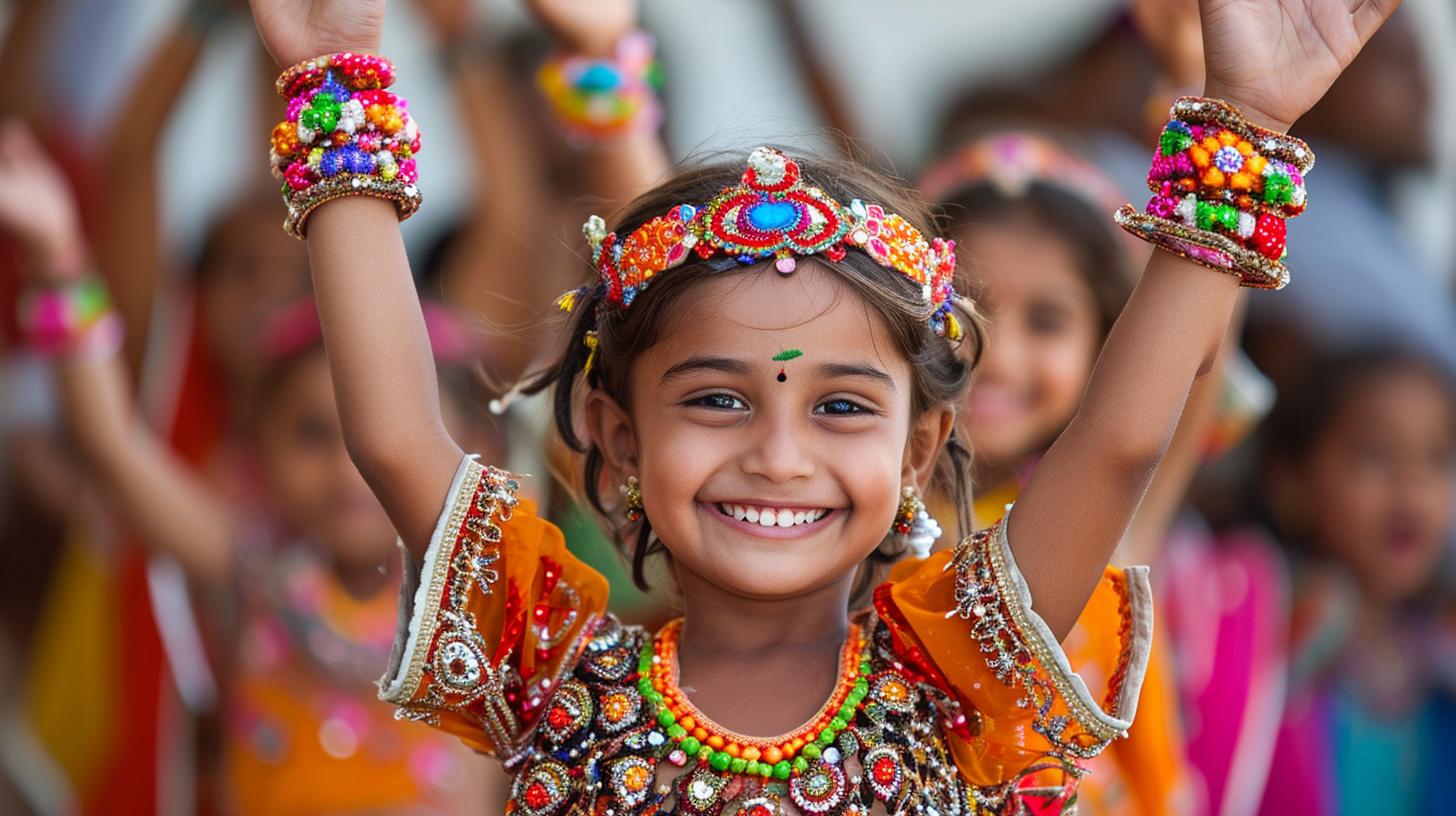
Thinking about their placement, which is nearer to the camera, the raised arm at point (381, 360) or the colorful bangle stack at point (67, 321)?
the raised arm at point (381, 360)

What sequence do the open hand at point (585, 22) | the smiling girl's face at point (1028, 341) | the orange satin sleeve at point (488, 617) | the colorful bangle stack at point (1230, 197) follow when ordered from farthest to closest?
the smiling girl's face at point (1028, 341) → the open hand at point (585, 22) → the orange satin sleeve at point (488, 617) → the colorful bangle stack at point (1230, 197)

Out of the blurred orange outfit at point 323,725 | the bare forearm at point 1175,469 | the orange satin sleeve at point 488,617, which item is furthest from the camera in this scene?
the blurred orange outfit at point 323,725

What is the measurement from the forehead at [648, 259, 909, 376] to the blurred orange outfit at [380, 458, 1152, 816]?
0.81ft

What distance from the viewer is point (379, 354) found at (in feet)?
6.29

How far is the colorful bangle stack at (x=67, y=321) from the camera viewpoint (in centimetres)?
369

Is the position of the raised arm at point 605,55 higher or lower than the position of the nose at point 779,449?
higher

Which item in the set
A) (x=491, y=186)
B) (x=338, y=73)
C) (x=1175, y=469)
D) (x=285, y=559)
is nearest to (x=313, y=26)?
(x=338, y=73)

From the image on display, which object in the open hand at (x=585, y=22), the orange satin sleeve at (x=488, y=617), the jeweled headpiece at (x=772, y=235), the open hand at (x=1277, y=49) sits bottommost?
the orange satin sleeve at (x=488, y=617)

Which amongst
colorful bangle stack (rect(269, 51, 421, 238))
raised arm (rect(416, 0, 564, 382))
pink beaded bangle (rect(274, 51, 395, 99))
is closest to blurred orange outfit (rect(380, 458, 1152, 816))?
colorful bangle stack (rect(269, 51, 421, 238))

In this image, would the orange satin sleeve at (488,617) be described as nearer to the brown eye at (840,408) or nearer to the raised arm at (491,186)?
the brown eye at (840,408)

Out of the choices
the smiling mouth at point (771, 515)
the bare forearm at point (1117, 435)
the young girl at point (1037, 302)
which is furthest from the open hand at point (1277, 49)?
the young girl at point (1037, 302)

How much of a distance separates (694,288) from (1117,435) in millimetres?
491

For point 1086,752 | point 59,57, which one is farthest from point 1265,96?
point 59,57

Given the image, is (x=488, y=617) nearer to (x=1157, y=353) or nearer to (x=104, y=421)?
(x=1157, y=353)
